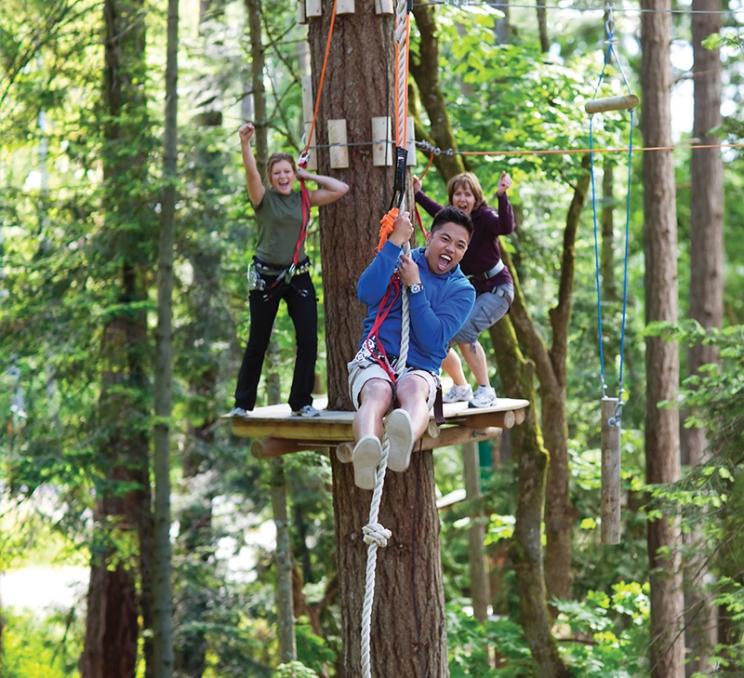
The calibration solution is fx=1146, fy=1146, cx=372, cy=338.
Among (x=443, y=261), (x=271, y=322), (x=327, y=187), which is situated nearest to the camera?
(x=443, y=261)

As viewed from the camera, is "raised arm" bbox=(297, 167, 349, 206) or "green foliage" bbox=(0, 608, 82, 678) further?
"green foliage" bbox=(0, 608, 82, 678)

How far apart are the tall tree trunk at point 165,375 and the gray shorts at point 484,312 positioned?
440cm

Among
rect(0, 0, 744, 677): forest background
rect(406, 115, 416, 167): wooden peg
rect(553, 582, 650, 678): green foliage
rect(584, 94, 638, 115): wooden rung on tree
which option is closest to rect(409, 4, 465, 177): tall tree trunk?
rect(0, 0, 744, 677): forest background

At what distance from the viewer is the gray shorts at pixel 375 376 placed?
4559 mm

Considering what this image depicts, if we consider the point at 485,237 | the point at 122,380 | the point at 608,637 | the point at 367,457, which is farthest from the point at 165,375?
the point at 367,457

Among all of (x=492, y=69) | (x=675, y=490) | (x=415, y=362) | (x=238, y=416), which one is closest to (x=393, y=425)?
(x=415, y=362)

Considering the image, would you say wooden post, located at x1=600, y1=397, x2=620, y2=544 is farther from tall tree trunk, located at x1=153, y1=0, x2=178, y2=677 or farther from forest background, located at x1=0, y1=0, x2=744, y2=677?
tall tree trunk, located at x1=153, y1=0, x2=178, y2=677

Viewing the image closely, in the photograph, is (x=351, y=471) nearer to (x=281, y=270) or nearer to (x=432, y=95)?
(x=281, y=270)

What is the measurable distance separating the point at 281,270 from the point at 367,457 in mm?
1524

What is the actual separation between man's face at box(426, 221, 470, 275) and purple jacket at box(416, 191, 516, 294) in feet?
3.26

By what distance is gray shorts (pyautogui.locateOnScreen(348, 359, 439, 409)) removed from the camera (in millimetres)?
4559

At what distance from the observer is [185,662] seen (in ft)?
A: 41.0

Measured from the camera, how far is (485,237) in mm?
5902

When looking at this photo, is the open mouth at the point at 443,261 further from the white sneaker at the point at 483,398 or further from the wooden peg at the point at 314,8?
the wooden peg at the point at 314,8
